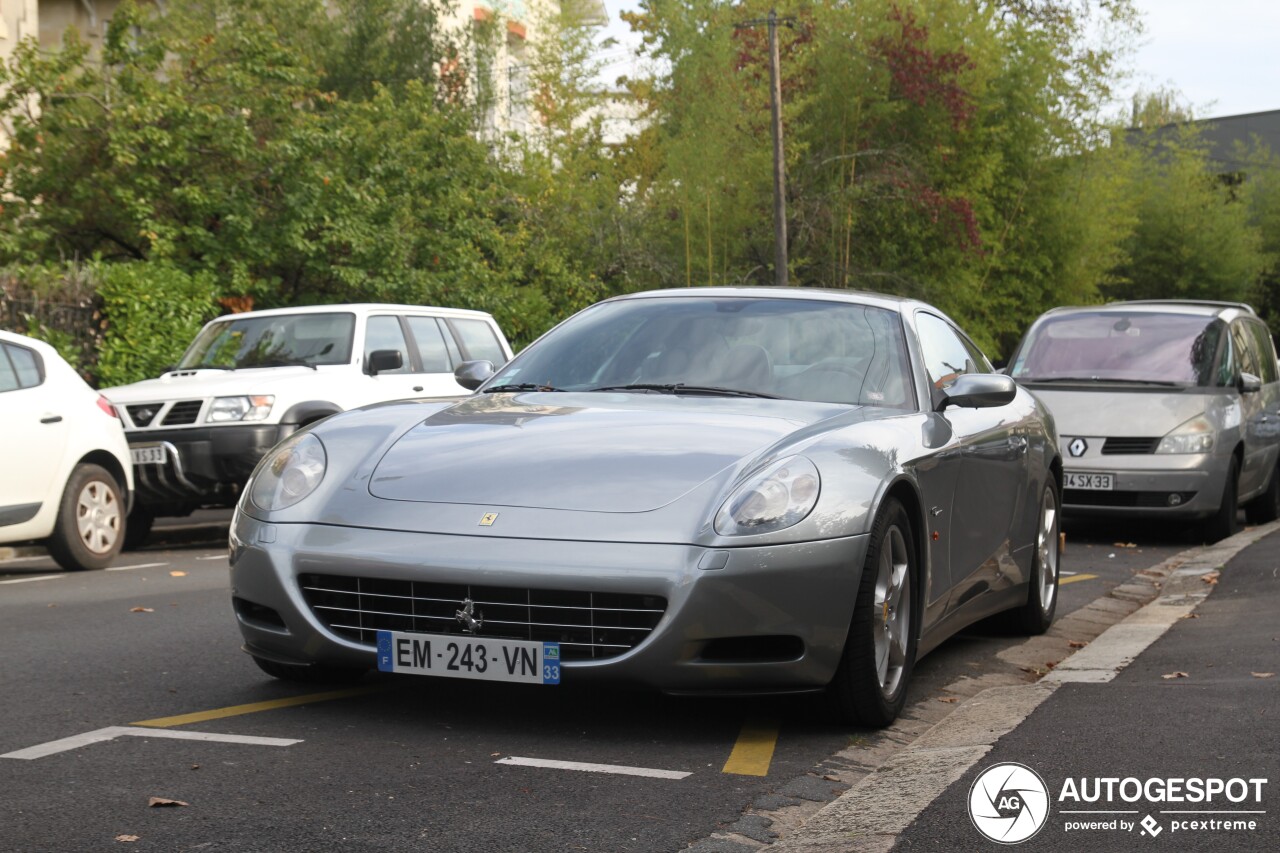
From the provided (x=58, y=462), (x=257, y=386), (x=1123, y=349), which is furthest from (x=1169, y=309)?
(x=58, y=462)

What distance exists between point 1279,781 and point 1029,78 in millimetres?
33466

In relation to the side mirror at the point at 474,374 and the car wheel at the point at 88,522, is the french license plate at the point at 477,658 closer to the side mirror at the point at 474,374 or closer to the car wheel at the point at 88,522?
the side mirror at the point at 474,374

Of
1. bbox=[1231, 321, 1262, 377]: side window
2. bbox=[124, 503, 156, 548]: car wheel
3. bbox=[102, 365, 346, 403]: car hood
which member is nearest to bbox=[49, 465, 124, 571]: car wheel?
bbox=[102, 365, 346, 403]: car hood

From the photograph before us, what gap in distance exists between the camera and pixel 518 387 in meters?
6.45

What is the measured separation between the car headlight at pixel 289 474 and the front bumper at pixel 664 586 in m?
0.16

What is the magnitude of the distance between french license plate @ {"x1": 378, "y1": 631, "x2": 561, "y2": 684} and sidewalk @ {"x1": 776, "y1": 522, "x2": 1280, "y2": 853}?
3.22 feet

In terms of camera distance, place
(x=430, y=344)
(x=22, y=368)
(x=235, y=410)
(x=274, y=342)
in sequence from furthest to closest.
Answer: (x=430, y=344), (x=274, y=342), (x=235, y=410), (x=22, y=368)

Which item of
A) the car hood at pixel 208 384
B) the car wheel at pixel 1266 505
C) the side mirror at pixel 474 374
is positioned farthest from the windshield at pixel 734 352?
the car wheel at pixel 1266 505

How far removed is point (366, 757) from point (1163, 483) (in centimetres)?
Result: 908

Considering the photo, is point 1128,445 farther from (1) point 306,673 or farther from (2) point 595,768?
(2) point 595,768

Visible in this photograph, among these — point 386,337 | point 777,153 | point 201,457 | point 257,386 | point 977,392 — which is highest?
point 777,153

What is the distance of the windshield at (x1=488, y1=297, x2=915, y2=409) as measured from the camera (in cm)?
617

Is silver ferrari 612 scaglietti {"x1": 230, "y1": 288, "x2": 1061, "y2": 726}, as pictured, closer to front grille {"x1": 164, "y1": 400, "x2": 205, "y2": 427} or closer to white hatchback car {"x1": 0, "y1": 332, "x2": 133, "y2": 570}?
white hatchback car {"x1": 0, "y1": 332, "x2": 133, "y2": 570}

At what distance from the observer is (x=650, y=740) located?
5.12 metres
